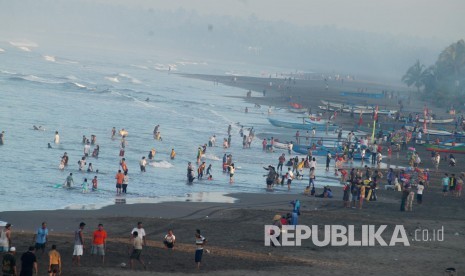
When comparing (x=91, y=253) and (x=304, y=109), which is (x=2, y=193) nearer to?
(x=91, y=253)

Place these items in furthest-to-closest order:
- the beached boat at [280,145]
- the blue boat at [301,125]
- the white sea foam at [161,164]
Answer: the blue boat at [301,125]
the beached boat at [280,145]
the white sea foam at [161,164]

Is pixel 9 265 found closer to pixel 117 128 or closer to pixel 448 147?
pixel 448 147

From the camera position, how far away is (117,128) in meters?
54.8

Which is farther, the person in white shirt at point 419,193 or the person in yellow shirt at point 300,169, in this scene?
the person in yellow shirt at point 300,169

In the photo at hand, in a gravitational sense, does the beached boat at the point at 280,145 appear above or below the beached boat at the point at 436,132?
below

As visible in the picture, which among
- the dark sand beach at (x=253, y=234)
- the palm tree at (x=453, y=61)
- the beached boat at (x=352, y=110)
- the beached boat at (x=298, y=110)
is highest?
the palm tree at (x=453, y=61)

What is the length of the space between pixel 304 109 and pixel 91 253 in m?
55.2

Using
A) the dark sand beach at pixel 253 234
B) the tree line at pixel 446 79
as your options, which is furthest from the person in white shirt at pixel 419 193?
the tree line at pixel 446 79

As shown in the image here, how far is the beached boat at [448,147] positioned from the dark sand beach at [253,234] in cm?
1498

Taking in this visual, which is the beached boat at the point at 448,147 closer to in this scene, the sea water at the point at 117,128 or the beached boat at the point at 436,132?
the beached boat at the point at 436,132

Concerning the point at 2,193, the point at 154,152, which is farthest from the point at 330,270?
the point at 154,152

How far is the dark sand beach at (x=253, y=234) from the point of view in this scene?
19.5 m

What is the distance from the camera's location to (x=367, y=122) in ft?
212

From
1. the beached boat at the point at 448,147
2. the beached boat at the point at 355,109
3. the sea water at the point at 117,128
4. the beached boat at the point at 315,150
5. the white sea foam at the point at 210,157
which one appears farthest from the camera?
the beached boat at the point at 355,109
